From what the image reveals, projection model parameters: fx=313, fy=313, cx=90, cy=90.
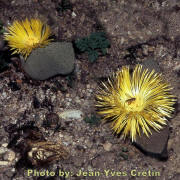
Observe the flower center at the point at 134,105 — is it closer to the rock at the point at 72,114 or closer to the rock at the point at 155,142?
the rock at the point at 155,142

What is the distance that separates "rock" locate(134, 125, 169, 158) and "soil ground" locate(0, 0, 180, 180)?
5.1 inches

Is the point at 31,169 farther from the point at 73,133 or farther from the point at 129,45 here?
the point at 129,45

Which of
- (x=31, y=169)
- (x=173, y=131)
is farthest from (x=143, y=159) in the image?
(x=31, y=169)

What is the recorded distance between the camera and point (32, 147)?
3600mm

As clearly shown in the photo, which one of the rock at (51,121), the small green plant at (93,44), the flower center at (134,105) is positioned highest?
the small green plant at (93,44)

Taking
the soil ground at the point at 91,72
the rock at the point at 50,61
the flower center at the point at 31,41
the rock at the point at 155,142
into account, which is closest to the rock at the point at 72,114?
the soil ground at the point at 91,72

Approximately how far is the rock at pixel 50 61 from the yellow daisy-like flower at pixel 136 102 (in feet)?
1.89

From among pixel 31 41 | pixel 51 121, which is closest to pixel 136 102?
pixel 51 121

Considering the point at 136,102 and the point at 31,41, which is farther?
the point at 31,41

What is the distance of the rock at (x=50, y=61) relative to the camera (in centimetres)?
383

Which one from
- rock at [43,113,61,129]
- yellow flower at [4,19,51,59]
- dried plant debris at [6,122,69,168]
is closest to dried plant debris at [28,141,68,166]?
dried plant debris at [6,122,69,168]

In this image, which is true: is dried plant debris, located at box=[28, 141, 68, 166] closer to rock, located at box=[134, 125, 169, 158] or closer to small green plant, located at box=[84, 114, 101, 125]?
small green plant, located at box=[84, 114, 101, 125]

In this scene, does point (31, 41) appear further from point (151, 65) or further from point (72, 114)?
point (151, 65)

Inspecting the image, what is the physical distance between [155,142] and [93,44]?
4.61ft
